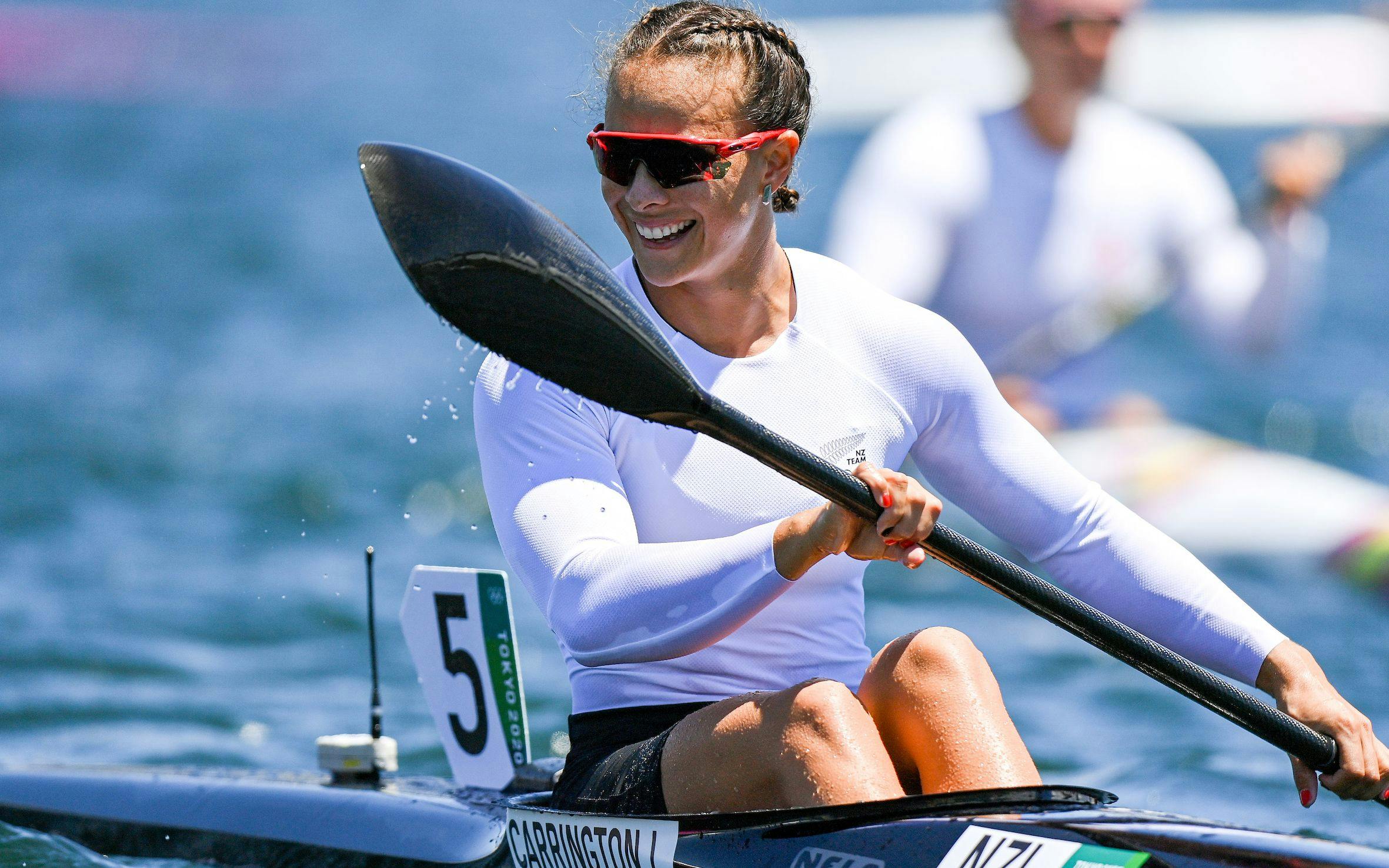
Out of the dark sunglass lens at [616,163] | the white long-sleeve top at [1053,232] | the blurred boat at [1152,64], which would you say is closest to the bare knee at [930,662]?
the dark sunglass lens at [616,163]

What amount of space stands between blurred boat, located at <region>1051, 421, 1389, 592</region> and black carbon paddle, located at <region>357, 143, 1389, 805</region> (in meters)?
3.68

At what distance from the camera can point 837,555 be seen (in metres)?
2.06

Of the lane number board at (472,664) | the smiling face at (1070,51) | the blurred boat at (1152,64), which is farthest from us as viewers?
the blurred boat at (1152,64)

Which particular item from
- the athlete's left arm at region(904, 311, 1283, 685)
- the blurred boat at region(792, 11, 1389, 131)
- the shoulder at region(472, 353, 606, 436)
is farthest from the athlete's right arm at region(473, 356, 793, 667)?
the blurred boat at region(792, 11, 1389, 131)

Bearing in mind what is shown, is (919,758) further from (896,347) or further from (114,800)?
(114,800)

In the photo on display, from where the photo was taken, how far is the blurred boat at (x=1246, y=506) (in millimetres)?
5535

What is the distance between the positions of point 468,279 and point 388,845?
40.1 inches

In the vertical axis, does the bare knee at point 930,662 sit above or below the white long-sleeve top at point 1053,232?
below

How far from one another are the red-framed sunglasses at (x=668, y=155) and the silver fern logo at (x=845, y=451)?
0.35m

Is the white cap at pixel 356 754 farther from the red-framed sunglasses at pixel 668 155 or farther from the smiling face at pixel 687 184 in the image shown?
the red-framed sunglasses at pixel 668 155

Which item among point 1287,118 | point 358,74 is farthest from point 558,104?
point 1287,118

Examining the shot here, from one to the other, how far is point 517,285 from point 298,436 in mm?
6861

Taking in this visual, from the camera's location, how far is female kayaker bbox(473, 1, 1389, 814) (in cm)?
181

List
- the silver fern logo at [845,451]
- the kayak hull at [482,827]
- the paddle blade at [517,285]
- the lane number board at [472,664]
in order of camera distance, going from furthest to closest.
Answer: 1. the lane number board at [472,664]
2. the silver fern logo at [845,451]
3. the paddle blade at [517,285]
4. the kayak hull at [482,827]
